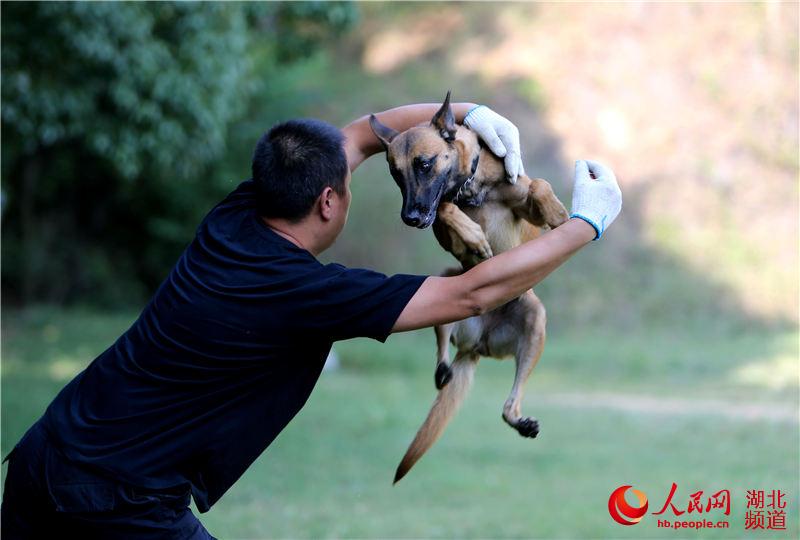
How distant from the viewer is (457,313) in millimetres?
3359

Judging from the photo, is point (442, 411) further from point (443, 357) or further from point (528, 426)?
point (528, 426)

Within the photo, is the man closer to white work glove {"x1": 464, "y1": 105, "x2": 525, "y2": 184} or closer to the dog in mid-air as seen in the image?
the dog in mid-air

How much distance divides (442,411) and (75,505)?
1612 mm

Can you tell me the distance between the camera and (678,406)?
14.1 meters

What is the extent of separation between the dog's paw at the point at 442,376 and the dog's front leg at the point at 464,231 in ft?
2.07

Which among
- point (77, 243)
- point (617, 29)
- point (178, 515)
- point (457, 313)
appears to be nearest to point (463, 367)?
point (457, 313)

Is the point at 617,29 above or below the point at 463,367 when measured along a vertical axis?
above

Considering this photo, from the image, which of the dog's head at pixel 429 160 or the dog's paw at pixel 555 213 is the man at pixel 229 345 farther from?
the dog's paw at pixel 555 213

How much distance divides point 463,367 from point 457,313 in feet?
3.98

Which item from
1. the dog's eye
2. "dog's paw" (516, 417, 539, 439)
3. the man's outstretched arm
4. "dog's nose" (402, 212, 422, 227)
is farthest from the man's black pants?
the dog's eye

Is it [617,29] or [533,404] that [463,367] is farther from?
[617,29]

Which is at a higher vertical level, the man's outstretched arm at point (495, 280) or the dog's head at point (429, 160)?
the dog's head at point (429, 160)

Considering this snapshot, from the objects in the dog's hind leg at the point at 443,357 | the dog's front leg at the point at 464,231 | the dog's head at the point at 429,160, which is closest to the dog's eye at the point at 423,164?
the dog's head at the point at 429,160

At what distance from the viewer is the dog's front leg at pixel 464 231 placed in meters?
3.80
